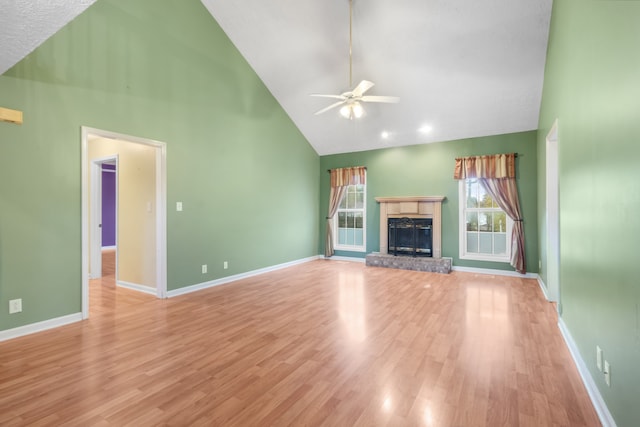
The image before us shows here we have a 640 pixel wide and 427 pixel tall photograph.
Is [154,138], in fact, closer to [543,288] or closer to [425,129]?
[425,129]

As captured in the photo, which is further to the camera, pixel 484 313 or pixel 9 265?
pixel 484 313

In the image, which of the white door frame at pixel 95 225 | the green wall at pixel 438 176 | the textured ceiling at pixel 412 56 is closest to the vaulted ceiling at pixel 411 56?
the textured ceiling at pixel 412 56

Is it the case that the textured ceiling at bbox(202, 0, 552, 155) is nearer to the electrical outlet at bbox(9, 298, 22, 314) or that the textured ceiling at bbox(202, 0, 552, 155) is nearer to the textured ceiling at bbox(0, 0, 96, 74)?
the textured ceiling at bbox(0, 0, 96, 74)

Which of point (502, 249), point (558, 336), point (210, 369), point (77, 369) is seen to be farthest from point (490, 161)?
point (77, 369)

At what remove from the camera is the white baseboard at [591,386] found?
1.67 meters

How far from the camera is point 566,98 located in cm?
288

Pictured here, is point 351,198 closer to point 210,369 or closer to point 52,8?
point 210,369

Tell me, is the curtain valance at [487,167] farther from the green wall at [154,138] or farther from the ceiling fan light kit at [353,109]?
the green wall at [154,138]

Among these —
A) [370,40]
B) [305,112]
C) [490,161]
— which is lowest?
[490,161]

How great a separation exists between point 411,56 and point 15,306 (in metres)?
5.72

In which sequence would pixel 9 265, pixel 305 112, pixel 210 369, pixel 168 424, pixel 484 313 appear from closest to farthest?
pixel 168 424 < pixel 210 369 < pixel 9 265 < pixel 484 313 < pixel 305 112

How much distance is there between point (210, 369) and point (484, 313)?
10.0 ft

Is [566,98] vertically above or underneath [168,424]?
above

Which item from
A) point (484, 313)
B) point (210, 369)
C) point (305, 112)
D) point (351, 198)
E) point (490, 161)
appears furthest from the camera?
point (351, 198)
